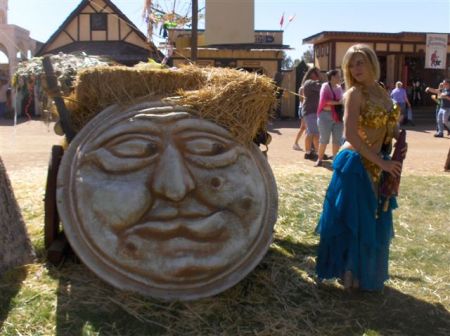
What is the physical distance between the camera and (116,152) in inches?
133

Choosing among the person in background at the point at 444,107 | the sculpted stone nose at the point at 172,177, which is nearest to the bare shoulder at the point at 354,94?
the sculpted stone nose at the point at 172,177

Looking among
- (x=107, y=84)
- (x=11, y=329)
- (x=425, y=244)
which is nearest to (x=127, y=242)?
(x=11, y=329)

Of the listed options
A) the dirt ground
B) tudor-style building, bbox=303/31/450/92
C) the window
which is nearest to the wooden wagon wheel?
the dirt ground

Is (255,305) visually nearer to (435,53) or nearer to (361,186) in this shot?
(361,186)

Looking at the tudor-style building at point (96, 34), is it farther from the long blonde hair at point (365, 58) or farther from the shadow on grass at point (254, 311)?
the shadow on grass at point (254, 311)

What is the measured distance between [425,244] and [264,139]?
1944mm

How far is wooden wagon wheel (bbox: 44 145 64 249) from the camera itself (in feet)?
12.3

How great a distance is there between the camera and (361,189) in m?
3.51

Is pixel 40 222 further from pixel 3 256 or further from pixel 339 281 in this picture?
pixel 339 281

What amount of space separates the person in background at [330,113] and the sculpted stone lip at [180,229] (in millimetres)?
5056

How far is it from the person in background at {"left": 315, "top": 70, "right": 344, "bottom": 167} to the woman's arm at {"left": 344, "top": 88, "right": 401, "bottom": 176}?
14.8 ft

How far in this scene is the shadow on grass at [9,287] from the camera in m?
3.12

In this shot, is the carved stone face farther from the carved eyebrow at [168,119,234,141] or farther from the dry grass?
the dry grass

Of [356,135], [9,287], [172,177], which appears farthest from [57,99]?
[356,135]
